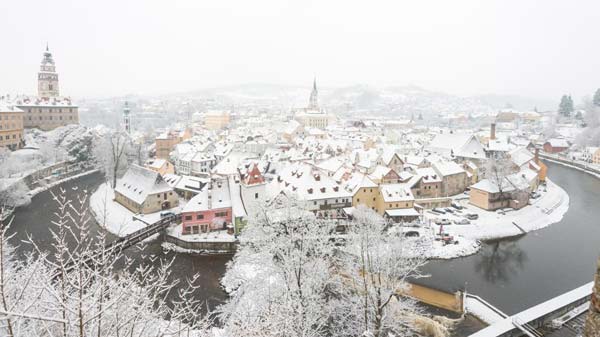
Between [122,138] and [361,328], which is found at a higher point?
[122,138]

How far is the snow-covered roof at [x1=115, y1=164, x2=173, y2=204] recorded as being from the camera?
31422 mm

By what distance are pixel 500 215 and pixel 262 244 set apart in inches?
923

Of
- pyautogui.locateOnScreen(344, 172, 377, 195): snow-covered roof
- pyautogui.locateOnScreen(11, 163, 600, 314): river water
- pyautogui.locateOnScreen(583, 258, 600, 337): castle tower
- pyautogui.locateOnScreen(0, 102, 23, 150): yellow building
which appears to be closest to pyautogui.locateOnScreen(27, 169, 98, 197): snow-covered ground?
pyautogui.locateOnScreen(11, 163, 600, 314): river water

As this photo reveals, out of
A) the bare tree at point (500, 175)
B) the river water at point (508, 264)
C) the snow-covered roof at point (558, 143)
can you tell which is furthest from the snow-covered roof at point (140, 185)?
the snow-covered roof at point (558, 143)

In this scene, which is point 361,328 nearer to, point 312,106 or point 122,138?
point 122,138

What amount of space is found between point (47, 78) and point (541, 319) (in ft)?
253

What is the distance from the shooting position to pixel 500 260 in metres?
23.8

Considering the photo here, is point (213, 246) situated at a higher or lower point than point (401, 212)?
lower

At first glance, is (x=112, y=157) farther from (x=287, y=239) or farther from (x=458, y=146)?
(x=458, y=146)

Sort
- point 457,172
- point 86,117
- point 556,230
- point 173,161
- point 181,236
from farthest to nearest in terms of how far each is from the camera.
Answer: point 86,117
point 173,161
point 457,172
point 556,230
point 181,236

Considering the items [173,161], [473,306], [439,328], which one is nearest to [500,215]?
[473,306]

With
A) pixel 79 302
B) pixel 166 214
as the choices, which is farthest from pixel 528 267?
pixel 166 214

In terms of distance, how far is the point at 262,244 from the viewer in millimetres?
18406

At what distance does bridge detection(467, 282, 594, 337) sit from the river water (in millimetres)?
5347
